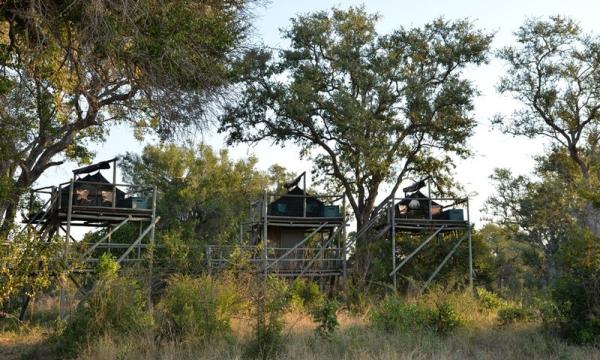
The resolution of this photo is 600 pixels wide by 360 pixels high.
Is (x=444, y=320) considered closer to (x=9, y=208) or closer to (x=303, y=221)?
(x=303, y=221)

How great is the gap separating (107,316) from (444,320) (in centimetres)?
653

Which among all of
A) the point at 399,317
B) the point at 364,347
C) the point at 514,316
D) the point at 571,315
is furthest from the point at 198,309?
the point at 514,316

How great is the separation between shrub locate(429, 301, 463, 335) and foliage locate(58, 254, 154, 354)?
5582 millimetres

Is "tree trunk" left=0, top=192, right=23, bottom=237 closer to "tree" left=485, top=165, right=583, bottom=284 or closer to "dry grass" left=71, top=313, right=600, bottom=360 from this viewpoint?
"dry grass" left=71, top=313, right=600, bottom=360

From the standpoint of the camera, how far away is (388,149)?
1024 inches

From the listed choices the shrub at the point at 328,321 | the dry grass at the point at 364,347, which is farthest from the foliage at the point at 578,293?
the shrub at the point at 328,321

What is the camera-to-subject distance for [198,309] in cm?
1131

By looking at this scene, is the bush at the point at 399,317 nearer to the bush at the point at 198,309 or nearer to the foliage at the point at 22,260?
the bush at the point at 198,309

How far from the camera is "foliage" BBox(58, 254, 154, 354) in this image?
11.3 m

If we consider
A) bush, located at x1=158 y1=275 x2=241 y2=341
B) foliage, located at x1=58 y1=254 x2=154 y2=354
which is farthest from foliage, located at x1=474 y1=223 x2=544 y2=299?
foliage, located at x1=58 y1=254 x2=154 y2=354

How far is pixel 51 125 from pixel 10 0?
9289 millimetres

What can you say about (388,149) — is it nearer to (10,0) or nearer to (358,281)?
(358,281)

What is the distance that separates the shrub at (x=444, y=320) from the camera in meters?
12.8

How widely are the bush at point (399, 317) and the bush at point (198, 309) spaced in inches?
117
